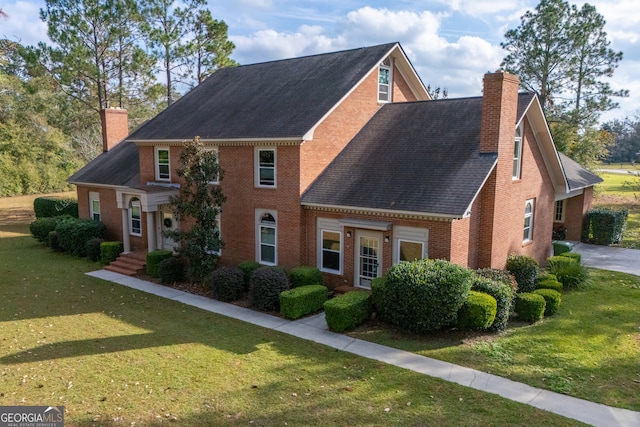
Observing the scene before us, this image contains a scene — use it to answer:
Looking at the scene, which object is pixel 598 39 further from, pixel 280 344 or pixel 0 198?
pixel 0 198

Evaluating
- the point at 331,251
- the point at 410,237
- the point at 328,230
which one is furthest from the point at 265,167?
the point at 410,237

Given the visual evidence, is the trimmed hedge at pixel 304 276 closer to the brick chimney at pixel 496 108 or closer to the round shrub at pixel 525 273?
the round shrub at pixel 525 273

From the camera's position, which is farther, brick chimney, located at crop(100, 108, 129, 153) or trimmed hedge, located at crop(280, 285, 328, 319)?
brick chimney, located at crop(100, 108, 129, 153)

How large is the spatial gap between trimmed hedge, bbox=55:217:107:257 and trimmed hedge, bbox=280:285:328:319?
47.3 ft

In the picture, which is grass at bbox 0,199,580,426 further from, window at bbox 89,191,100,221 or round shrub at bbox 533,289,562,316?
window at bbox 89,191,100,221

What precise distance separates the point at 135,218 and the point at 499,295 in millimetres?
18162

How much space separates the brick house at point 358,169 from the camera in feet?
50.4

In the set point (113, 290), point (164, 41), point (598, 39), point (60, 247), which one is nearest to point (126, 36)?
point (164, 41)

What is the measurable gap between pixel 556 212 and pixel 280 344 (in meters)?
21.6

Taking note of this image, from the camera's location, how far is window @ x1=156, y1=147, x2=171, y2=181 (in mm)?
22234

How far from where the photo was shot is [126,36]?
33906mm

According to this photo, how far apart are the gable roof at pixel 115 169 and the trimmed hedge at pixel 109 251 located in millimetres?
3390

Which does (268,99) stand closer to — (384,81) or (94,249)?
(384,81)

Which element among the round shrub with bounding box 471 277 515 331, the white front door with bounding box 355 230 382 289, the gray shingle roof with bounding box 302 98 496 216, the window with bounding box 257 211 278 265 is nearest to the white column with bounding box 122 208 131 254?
the window with bounding box 257 211 278 265
